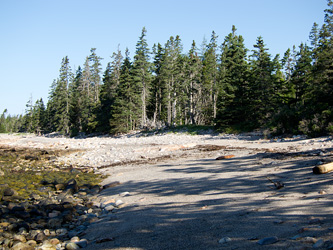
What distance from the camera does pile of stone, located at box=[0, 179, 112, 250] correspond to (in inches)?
204

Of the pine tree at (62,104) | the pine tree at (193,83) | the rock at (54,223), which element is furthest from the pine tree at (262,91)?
the pine tree at (62,104)

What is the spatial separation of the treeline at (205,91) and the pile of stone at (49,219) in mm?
14213

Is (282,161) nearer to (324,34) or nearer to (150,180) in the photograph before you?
(150,180)

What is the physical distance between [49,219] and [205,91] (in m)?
38.8

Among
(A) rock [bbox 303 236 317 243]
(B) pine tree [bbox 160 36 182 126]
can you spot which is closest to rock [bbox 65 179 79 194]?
(A) rock [bbox 303 236 317 243]

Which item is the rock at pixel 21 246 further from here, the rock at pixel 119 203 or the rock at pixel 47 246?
the rock at pixel 119 203

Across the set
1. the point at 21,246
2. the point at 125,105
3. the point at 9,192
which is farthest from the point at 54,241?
the point at 125,105

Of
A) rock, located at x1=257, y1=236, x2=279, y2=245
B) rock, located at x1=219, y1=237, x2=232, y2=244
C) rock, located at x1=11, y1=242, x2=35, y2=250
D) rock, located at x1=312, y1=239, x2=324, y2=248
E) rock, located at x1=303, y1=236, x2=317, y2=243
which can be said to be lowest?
rock, located at x1=11, y1=242, x2=35, y2=250

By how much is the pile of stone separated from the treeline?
1421 centimetres

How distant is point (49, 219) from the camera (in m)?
6.51

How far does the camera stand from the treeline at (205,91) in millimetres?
Answer: 19984

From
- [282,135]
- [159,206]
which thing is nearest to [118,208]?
[159,206]

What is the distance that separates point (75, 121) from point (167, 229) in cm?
5823

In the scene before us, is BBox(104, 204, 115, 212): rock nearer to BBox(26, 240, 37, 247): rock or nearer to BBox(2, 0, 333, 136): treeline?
BBox(26, 240, 37, 247): rock
